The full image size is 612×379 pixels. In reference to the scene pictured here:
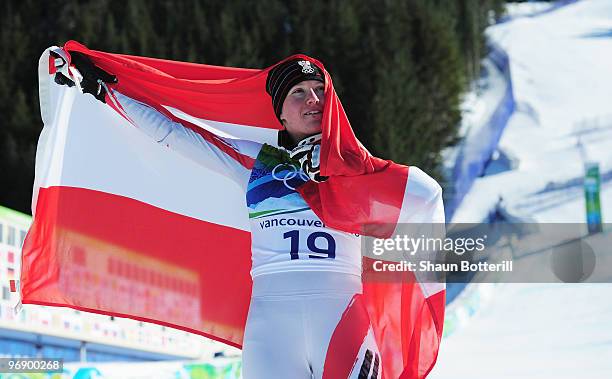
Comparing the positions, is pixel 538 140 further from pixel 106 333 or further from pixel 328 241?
pixel 328 241

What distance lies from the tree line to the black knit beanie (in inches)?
811

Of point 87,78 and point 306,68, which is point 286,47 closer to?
point 87,78

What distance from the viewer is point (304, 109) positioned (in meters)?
4.08

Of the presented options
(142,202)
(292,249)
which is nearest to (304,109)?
(292,249)

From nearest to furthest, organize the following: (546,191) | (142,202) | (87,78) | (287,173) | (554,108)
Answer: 1. (287,173)
2. (87,78)
3. (142,202)
4. (546,191)
5. (554,108)

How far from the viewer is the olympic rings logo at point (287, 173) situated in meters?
4.03

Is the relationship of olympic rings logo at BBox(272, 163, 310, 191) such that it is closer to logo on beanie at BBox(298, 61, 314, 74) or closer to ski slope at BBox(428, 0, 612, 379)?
logo on beanie at BBox(298, 61, 314, 74)

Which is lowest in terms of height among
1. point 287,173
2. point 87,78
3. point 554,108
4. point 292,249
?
point 292,249

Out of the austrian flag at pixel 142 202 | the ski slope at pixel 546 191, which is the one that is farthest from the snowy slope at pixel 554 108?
the austrian flag at pixel 142 202

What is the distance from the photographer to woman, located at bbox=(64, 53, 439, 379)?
3.72 metres

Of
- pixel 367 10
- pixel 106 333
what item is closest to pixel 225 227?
pixel 106 333

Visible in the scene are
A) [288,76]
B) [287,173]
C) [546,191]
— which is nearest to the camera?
[287,173]

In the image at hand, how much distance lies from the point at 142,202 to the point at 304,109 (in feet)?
3.94

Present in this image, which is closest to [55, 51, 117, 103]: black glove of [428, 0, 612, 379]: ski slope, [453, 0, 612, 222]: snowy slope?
[428, 0, 612, 379]: ski slope
